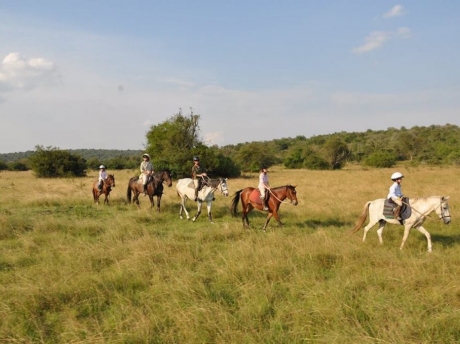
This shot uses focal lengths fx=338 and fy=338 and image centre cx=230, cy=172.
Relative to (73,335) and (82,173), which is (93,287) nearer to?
(73,335)

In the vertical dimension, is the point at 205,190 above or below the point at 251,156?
below

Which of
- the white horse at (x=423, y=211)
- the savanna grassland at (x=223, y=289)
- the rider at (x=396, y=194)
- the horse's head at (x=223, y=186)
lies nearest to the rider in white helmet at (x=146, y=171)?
the horse's head at (x=223, y=186)

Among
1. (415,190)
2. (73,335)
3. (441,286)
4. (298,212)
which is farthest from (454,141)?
(73,335)

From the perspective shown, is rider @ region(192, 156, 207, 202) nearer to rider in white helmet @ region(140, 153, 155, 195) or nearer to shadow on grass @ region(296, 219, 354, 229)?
rider in white helmet @ region(140, 153, 155, 195)

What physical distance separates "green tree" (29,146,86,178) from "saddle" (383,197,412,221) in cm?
3370

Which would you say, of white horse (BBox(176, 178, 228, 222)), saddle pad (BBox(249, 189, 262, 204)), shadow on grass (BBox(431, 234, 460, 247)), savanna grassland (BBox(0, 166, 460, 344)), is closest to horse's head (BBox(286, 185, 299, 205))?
saddle pad (BBox(249, 189, 262, 204))

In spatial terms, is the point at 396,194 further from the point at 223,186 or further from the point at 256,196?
the point at 223,186

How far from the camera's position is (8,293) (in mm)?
5164

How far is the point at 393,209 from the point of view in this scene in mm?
8289

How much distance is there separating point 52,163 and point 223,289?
36.0 meters

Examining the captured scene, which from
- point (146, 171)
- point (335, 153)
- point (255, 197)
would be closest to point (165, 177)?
point (146, 171)

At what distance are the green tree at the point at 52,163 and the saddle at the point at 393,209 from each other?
3370cm

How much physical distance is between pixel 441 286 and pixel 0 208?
50.3ft

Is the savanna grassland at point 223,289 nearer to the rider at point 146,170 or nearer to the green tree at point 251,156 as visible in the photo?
the rider at point 146,170
